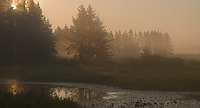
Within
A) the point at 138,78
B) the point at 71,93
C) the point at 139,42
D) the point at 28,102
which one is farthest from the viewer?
the point at 139,42

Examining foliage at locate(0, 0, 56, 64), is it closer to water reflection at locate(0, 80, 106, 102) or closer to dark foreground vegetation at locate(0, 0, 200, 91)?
dark foreground vegetation at locate(0, 0, 200, 91)

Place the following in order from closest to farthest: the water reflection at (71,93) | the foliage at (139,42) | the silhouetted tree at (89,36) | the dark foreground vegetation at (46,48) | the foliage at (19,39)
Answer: the water reflection at (71,93) → the dark foreground vegetation at (46,48) → the foliage at (19,39) → the silhouetted tree at (89,36) → the foliage at (139,42)

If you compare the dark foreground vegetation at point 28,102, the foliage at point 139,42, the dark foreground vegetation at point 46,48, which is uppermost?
the foliage at point 139,42

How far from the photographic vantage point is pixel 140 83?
75.1ft

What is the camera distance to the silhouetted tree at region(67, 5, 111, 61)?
54719 mm

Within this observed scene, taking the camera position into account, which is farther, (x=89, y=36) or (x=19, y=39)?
(x=89, y=36)

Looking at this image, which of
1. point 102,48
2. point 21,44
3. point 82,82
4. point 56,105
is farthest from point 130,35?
point 56,105

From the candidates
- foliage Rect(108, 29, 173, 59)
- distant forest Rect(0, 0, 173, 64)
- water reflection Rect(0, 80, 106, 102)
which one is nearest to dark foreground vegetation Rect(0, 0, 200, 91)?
distant forest Rect(0, 0, 173, 64)

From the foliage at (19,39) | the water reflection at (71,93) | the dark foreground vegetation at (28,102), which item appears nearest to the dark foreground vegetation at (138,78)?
the water reflection at (71,93)

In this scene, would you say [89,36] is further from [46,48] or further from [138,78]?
[138,78]

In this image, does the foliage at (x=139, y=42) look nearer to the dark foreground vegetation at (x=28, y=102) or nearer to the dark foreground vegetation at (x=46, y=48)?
the dark foreground vegetation at (x=46, y=48)

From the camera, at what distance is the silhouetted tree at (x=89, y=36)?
54.7 m

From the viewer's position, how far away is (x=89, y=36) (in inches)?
2196

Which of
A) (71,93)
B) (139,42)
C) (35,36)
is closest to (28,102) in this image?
(71,93)
